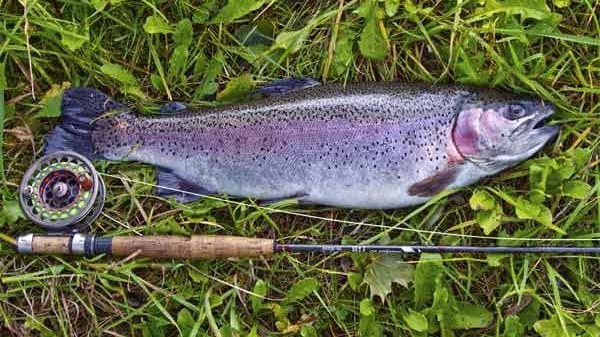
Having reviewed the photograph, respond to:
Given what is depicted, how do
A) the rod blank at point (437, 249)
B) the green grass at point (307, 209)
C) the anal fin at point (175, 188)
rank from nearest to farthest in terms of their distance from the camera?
the rod blank at point (437, 249), the green grass at point (307, 209), the anal fin at point (175, 188)

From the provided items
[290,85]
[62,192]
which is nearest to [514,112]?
[290,85]

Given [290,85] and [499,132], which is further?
[290,85]

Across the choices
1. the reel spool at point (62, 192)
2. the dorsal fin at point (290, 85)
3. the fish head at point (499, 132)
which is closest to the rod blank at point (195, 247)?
the reel spool at point (62, 192)

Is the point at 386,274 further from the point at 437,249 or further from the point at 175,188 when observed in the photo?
the point at 175,188

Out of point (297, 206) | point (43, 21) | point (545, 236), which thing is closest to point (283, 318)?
point (297, 206)

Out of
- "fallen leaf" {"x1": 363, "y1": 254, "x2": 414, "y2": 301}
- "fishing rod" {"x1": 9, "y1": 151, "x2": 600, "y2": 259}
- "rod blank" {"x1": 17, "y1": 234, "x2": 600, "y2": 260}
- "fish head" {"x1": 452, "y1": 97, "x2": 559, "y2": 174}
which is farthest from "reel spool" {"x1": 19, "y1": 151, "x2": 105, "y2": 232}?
"fish head" {"x1": 452, "y1": 97, "x2": 559, "y2": 174}

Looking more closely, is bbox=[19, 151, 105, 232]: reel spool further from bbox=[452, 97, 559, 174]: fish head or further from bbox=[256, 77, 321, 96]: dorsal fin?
bbox=[452, 97, 559, 174]: fish head

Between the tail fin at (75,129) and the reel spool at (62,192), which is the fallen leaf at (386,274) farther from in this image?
the tail fin at (75,129)
